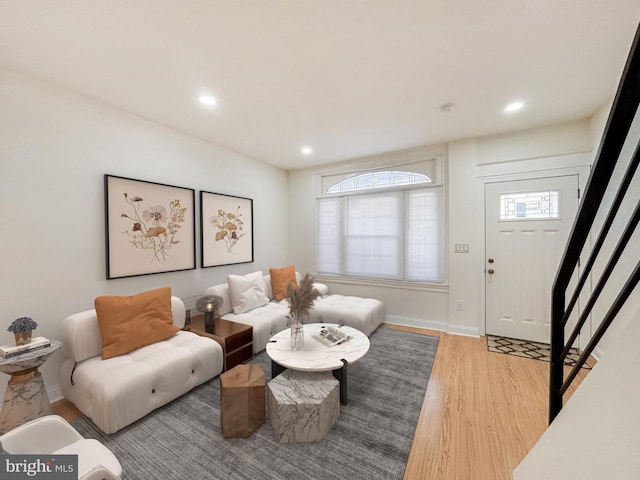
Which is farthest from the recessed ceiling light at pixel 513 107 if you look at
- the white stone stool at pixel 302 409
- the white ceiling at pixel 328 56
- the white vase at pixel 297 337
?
the white stone stool at pixel 302 409

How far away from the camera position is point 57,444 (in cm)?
122

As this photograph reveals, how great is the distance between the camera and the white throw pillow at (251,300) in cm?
326

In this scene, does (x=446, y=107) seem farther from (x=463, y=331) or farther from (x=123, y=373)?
(x=123, y=373)

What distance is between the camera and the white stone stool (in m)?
1.68

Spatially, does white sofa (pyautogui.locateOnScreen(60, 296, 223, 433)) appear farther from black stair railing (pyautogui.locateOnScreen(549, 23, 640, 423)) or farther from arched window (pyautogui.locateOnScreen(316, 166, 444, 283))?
arched window (pyautogui.locateOnScreen(316, 166, 444, 283))

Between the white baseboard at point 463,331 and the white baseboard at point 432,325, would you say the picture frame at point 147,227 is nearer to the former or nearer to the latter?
the white baseboard at point 432,325

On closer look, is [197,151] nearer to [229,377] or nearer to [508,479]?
[229,377]

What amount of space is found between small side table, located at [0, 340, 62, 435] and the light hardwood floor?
0.30m

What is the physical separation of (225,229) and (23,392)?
232 cm

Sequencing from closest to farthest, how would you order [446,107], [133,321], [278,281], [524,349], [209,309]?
[133,321] < [446,107] < [209,309] < [524,349] < [278,281]

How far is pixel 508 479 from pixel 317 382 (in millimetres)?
1179

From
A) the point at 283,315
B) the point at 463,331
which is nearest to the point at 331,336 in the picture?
the point at 283,315

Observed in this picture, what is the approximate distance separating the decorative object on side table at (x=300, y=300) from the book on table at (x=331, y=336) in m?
0.23

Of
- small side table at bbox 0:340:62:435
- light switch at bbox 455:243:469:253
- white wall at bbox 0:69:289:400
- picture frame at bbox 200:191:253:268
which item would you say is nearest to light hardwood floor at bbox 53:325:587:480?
small side table at bbox 0:340:62:435
